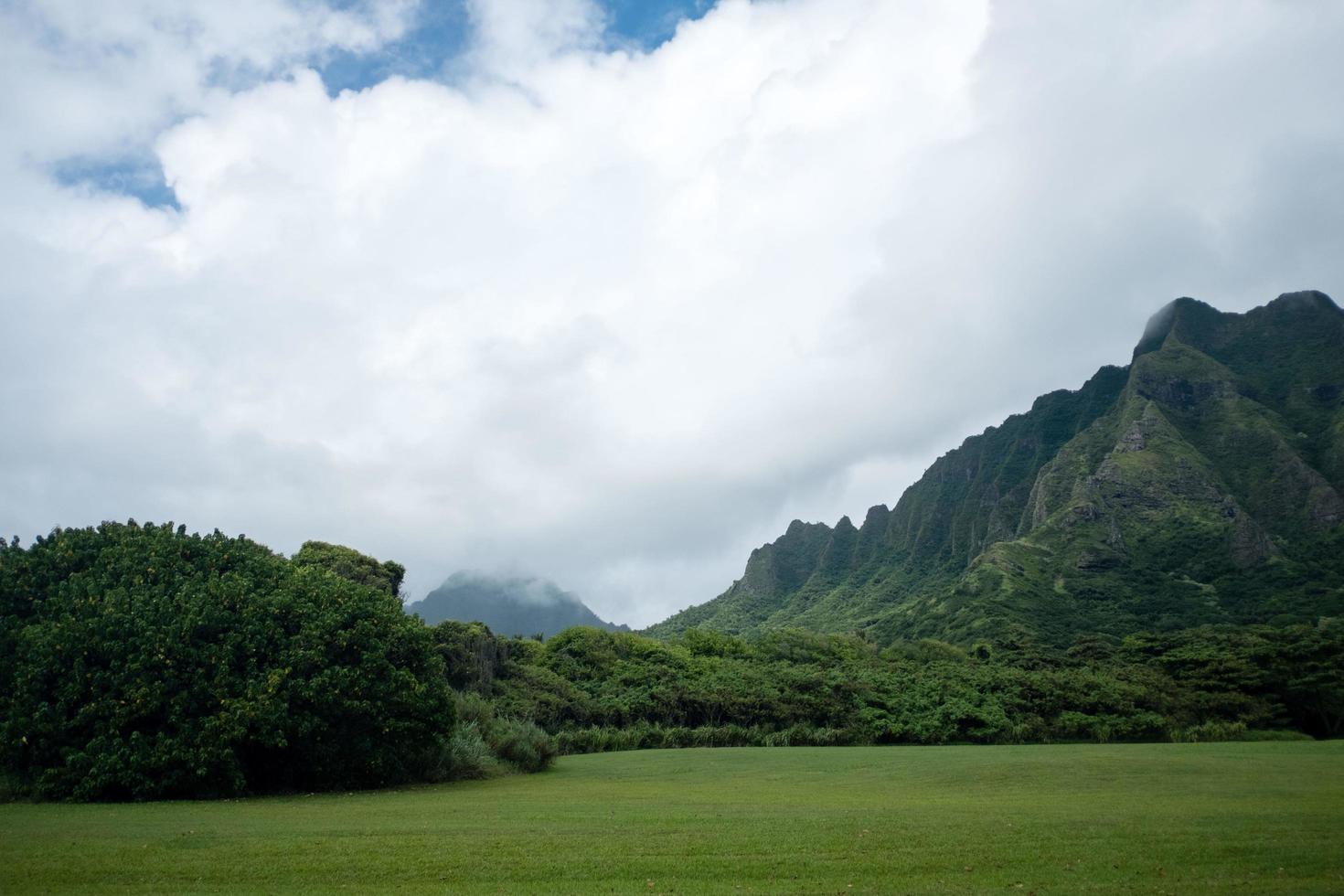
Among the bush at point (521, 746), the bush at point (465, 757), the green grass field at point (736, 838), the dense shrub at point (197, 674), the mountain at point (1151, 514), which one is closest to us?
the green grass field at point (736, 838)

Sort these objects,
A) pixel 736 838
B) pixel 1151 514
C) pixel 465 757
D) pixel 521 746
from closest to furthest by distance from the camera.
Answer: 1. pixel 736 838
2. pixel 465 757
3. pixel 521 746
4. pixel 1151 514

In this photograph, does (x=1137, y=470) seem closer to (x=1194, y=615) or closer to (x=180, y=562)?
(x=1194, y=615)

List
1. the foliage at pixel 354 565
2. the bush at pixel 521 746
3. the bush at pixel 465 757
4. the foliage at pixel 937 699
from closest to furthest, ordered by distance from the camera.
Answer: the bush at pixel 465 757 < the bush at pixel 521 746 < the foliage at pixel 937 699 < the foliage at pixel 354 565

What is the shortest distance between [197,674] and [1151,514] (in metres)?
118

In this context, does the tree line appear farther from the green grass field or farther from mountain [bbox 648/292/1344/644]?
mountain [bbox 648/292/1344/644]

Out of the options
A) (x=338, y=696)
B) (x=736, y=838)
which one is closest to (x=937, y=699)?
(x=338, y=696)

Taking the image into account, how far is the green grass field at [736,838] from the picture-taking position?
11.4 meters

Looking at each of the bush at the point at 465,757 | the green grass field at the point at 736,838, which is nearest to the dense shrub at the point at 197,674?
the bush at the point at 465,757

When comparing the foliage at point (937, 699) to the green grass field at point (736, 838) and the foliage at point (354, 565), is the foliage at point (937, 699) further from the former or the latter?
the green grass field at point (736, 838)

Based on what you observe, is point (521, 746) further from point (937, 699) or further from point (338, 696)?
point (937, 699)

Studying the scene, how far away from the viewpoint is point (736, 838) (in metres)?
14.3

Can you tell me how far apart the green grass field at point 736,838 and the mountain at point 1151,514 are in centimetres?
7228

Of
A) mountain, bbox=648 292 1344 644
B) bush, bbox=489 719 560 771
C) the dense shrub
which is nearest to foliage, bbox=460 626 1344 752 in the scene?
bush, bbox=489 719 560 771

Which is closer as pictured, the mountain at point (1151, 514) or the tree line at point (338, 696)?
the tree line at point (338, 696)
